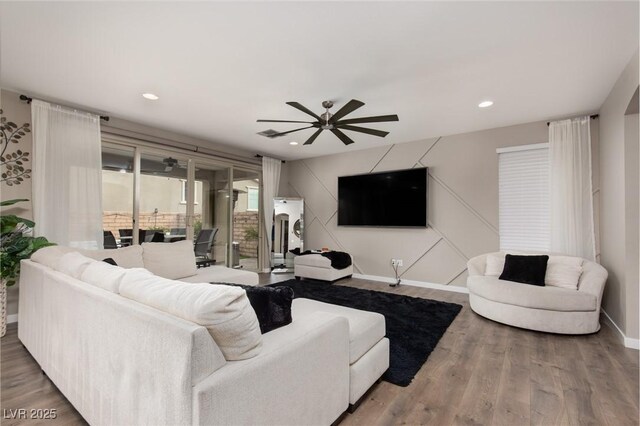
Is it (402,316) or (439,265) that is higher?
(439,265)

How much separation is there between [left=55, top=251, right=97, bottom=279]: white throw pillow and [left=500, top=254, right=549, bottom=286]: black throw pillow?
4.10 metres

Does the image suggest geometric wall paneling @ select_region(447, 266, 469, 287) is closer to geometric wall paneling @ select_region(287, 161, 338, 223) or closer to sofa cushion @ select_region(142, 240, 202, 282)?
geometric wall paneling @ select_region(287, 161, 338, 223)

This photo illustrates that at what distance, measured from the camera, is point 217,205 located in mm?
5602

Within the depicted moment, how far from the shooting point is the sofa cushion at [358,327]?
1808mm

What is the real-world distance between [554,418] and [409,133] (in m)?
3.94

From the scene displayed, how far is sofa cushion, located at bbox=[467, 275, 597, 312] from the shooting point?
291cm

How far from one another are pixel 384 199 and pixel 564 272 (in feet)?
9.19

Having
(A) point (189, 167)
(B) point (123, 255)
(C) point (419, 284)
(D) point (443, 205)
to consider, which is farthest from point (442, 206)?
(B) point (123, 255)

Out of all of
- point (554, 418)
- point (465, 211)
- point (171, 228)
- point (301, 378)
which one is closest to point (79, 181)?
point (171, 228)

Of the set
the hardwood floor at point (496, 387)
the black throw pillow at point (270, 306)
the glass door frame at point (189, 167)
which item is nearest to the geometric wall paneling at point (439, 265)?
the hardwood floor at point (496, 387)

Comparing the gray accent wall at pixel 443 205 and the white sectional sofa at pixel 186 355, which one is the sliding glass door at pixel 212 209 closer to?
the gray accent wall at pixel 443 205

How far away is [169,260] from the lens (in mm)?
3430

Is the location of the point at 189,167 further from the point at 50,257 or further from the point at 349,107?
the point at 349,107

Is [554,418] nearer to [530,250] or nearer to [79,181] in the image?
[530,250]
